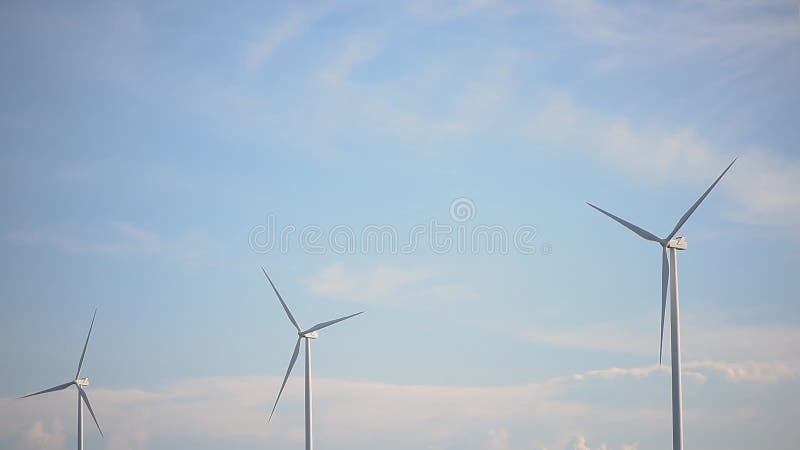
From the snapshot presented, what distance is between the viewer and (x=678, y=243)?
5656 centimetres

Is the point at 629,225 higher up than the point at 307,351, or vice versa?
the point at 629,225

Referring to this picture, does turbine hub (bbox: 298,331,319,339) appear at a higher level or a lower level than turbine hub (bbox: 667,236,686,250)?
lower

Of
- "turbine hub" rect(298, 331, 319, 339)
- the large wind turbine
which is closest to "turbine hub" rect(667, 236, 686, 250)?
the large wind turbine

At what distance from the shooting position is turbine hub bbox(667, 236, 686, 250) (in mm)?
56406

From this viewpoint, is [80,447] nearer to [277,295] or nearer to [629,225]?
[277,295]

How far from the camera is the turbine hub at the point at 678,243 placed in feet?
185

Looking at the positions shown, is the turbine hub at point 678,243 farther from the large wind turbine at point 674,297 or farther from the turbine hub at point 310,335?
the turbine hub at point 310,335

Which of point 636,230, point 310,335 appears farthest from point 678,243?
point 310,335

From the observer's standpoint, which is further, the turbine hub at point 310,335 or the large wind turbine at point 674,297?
the turbine hub at point 310,335

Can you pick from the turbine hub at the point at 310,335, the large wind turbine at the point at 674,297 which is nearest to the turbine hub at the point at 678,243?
the large wind turbine at the point at 674,297

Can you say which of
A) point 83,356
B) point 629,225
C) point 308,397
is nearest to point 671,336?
point 629,225

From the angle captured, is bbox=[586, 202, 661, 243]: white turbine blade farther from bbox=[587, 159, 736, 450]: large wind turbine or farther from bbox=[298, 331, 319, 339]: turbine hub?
bbox=[298, 331, 319, 339]: turbine hub

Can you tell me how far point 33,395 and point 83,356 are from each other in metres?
9.01

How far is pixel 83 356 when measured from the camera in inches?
3706
